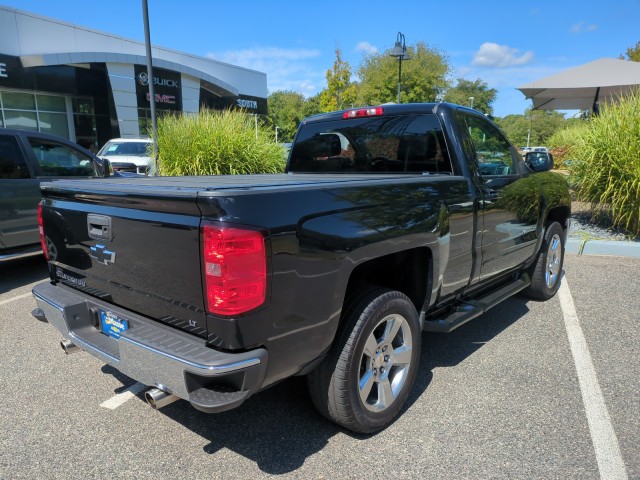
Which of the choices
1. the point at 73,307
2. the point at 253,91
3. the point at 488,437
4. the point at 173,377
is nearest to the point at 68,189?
the point at 73,307

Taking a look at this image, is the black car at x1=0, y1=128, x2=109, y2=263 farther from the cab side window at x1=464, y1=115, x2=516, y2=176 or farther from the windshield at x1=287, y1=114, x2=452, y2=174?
the cab side window at x1=464, y1=115, x2=516, y2=176

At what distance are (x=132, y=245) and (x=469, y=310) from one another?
2.46 metres

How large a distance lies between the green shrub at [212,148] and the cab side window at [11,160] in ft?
11.8

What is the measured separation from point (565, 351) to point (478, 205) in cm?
156

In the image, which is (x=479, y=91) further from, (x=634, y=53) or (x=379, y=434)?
(x=379, y=434)

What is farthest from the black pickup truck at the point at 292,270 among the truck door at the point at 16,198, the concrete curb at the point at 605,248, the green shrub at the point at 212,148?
the green shrub at the point at 212,148

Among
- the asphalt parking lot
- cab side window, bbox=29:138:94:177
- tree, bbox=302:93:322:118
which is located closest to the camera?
the asphalt parking lot

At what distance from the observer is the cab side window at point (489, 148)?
12.5 feet

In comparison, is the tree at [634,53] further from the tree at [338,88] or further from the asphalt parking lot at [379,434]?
the asphalt parking lot at [379,434]

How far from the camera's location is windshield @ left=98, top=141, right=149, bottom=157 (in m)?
14.0

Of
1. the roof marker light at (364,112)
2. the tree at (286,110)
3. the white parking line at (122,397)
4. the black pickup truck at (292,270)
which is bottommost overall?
the white parking line at (122,397)

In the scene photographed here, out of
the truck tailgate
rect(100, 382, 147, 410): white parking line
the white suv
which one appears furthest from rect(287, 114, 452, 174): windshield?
the white suv

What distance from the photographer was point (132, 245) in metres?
2.35

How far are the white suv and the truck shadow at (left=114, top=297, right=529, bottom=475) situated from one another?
10216 millimetres
